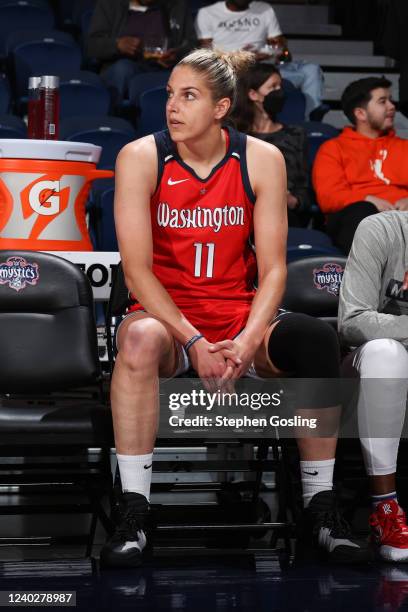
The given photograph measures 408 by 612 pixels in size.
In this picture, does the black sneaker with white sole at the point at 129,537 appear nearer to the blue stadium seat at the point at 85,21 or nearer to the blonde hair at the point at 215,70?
the blonde hair at the point at 215,70

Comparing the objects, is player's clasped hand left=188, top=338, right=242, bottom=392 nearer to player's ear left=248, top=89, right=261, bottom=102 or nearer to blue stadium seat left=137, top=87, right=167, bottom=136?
player's ear left=248, top=89, right=261, bottom=102

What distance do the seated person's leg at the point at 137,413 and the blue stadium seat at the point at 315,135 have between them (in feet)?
11.1

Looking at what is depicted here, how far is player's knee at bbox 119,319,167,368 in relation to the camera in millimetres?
2785

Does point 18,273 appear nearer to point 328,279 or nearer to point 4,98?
point 328,279

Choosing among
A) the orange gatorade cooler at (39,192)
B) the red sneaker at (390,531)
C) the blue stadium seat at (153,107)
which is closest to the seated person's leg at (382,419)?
the red sneaker at (390,531)

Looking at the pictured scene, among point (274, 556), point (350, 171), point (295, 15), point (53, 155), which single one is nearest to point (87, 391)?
point (53, 155)

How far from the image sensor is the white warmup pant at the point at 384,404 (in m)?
2.97

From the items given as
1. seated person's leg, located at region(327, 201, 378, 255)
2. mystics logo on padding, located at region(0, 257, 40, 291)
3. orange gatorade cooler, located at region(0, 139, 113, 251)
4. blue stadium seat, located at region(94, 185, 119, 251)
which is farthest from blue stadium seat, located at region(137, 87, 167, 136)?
mystics logo on padding, located at region(0, 257, 40, 291)

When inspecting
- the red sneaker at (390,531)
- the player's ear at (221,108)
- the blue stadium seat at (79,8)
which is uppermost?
the player's ear at (221,108)

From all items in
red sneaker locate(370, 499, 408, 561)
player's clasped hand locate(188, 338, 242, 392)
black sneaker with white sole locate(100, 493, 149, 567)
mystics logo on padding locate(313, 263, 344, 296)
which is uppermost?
player's clasped hand locate(188, 338, 242, 392)

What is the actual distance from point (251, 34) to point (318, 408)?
15.1 ft

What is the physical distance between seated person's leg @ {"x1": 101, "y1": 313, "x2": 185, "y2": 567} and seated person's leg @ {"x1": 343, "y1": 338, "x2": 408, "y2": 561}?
23.4 inches

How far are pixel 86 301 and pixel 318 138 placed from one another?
3.04m

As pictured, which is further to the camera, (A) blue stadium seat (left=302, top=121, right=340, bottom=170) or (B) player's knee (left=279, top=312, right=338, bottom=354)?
(A) blue stadium seat (left=302, top=121, right=340, bottom=170)
